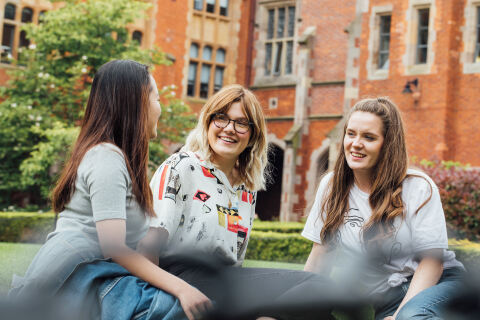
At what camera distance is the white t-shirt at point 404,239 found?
2.97 metres

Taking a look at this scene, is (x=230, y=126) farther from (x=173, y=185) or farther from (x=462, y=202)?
(x=462, y=202)

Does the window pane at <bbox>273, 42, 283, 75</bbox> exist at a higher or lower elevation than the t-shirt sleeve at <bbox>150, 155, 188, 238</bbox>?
higher

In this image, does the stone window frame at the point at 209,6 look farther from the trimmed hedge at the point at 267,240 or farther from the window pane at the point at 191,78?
the trimmed hedge at the point at 267,240

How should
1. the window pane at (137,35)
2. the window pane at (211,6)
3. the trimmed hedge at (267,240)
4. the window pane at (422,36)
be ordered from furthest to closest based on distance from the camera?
1. the window pane at (211,6)
2. the window pane at (137,35)
3. the window pane at (422,36)
4. the trimmed hedge at (267,240)

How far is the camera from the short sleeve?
3238 mm

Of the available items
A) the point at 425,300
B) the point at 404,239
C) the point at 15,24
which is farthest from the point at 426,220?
the point at 15,24

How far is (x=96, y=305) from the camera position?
7.36 ft

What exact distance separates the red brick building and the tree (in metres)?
1.99

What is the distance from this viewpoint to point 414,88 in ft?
47.2

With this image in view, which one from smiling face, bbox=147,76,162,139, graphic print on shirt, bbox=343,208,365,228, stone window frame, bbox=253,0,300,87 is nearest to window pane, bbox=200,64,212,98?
stone window frame, bbox=253,0,300,87

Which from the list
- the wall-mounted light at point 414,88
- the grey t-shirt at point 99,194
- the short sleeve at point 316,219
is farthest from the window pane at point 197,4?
the grey t-shirt at point 99,194

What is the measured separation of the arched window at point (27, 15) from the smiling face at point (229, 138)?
14590 millimetres

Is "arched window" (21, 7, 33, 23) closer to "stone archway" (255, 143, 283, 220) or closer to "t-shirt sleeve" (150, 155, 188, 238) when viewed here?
"stone archway" (255, 143, 283, 220)

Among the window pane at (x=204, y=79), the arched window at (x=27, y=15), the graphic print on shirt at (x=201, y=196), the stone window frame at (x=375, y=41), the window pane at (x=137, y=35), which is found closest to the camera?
the graphic print on shirt at (x=201, y=196)
